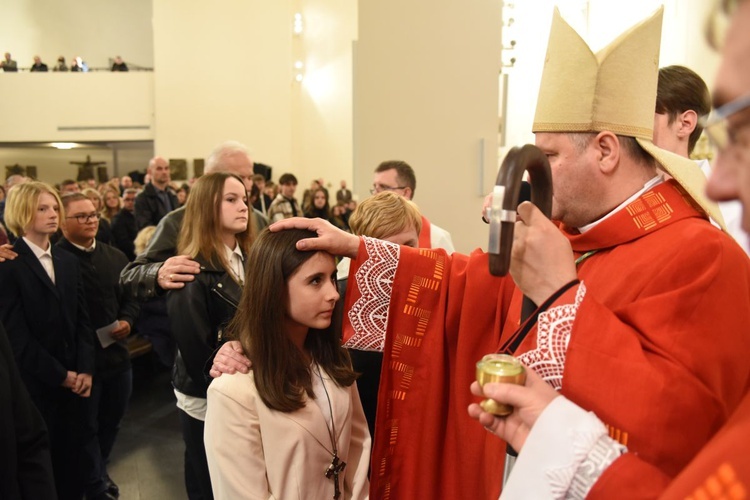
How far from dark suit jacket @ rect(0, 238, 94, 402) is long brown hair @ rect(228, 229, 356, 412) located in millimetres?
1779

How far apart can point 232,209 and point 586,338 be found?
206 cm

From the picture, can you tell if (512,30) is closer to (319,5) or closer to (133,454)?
(319,5)

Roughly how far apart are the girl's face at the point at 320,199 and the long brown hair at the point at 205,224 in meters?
6.16

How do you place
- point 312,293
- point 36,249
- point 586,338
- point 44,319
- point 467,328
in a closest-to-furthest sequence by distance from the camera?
point 586,338
point 467,328
point 312,293
point 44,319
point 36,249

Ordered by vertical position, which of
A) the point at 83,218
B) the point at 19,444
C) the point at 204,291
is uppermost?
the point at 83,218

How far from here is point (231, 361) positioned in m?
1.74

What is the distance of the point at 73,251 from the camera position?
3.66m

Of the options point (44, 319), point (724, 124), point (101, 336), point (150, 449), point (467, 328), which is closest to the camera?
point (724, 124)

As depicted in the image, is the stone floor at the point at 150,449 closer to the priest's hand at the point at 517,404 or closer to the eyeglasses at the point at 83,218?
the eyeglasses at the point at 83,218

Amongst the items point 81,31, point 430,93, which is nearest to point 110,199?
point 430,93

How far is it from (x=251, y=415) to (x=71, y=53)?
19.2 metres

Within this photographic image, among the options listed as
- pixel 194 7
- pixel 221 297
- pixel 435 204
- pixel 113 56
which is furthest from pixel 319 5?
Result: pixel 221 297

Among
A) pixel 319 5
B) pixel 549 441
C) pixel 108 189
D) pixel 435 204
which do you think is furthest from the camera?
pixel 319 5

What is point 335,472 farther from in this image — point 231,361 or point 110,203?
point 110,203
